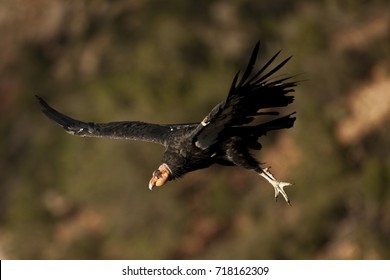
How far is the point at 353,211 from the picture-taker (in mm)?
43219

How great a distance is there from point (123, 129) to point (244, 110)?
3301mm

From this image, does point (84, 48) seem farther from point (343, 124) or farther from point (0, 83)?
point (343, 124)

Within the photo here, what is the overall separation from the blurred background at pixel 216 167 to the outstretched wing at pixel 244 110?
2518 cm

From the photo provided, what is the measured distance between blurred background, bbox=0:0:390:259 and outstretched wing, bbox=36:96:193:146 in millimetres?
23587

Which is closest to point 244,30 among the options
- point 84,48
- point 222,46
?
point 222,46

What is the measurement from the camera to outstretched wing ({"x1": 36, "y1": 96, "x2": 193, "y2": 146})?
1641cm

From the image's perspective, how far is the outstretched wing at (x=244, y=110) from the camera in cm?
1405

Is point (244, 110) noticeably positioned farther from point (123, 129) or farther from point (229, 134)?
point (123, 129)

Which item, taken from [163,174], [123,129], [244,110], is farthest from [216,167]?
[244,110]

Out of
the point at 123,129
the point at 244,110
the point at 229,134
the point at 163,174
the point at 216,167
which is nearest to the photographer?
the point at 244,110

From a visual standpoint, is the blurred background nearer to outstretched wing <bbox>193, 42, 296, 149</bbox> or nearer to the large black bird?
the large black bird

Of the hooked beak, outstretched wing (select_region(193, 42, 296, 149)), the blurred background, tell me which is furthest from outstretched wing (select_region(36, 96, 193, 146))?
the blurred background

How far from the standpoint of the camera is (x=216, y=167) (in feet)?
165

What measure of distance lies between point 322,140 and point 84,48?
1163 inches
